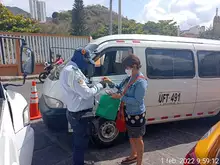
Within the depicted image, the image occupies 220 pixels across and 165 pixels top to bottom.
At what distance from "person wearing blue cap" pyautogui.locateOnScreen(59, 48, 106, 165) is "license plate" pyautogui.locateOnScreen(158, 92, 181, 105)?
4.62ft

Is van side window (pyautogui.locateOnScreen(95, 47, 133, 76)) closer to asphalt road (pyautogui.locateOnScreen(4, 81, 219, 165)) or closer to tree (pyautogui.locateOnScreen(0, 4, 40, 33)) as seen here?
asphalt road (pyautogui.locateOnScreen(4, 81, 219, 165))

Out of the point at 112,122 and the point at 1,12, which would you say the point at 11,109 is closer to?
the point at 112,122

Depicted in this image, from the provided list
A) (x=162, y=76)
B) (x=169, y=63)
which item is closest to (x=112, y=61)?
(x=162, y=76)

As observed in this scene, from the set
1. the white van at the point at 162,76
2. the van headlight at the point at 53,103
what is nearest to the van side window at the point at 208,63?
the white van at the point at 162,76

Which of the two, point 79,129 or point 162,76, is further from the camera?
point 162,76

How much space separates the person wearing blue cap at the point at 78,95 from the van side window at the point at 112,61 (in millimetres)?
738

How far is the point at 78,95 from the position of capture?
2.53 meters

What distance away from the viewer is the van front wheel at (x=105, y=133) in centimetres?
327

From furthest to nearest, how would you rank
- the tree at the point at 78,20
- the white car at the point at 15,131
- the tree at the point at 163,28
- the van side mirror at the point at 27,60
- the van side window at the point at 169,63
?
the tree at the point at 163,28, the tree at the point at 78,20, the van side window at the point at 169,63, the van side mirror at the point at 27,60, the white car at the point at 15,131

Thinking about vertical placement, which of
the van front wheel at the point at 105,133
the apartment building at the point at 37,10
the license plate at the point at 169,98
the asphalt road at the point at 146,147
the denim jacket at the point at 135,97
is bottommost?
the asphalt road at the point at 146,147

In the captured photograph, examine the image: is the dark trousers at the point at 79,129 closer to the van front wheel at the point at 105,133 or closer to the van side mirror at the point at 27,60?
the van front wheel at the point at 105,133

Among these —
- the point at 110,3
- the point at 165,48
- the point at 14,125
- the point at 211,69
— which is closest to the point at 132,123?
the point at 14,125

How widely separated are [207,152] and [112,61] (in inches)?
95.0

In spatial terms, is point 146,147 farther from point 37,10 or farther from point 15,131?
point 37,10
